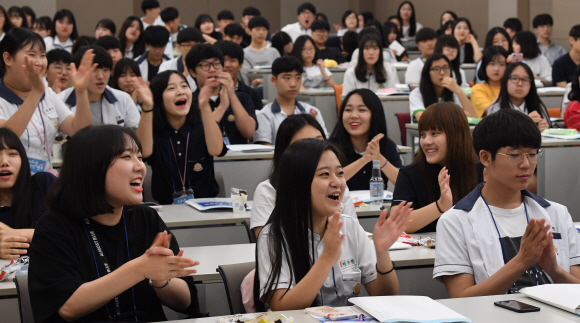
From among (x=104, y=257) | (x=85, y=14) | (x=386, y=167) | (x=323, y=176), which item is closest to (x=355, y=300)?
(x=323, y=176)

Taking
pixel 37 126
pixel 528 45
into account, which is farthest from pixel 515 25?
pixel 37 126

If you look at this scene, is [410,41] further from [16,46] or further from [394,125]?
[16,46]

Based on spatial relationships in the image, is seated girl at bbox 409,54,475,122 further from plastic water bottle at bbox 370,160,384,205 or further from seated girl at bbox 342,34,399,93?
plastic water bottle at bbox 370,160,384,205

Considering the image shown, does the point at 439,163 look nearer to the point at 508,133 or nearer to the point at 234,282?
the point at 508,133

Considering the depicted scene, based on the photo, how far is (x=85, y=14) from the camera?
43.8 feet

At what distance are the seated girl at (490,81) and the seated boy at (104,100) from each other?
10.5ft

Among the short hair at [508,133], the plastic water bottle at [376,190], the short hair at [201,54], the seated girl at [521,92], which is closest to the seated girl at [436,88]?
the seated girl at [521,92]

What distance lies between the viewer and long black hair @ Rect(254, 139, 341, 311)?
1953 millimetres

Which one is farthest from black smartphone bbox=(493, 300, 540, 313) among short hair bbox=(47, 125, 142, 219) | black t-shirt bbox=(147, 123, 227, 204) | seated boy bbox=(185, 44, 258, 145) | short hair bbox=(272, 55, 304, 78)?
short hair bbox=(272, 55, 304, 78)

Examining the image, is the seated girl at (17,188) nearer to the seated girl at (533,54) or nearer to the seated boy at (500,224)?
the seated boy at (500,224)

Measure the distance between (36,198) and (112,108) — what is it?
188 cm

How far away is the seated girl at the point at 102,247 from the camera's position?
1707mm

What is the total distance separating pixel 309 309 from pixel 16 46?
2341 mm

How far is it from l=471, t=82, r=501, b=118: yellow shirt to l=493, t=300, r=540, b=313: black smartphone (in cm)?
427
